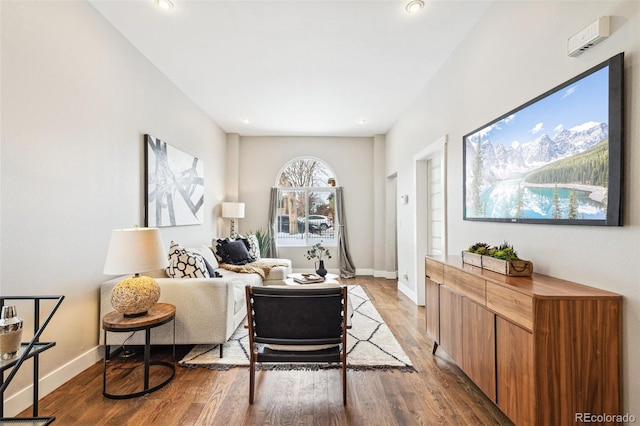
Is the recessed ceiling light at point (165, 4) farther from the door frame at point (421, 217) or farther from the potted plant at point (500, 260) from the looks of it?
the door frame at point (421, 217)

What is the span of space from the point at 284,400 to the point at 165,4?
3.11m

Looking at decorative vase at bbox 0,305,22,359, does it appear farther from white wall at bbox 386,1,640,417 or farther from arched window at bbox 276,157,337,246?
arched window at bbox 276,157,337,246

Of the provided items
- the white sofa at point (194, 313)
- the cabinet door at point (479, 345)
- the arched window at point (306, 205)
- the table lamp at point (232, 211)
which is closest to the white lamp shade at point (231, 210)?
the table lamp at point (232, 211)

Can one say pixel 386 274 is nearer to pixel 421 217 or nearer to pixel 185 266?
pixel 421 217

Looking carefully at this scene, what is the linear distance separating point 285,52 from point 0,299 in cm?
289

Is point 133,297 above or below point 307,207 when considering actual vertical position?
below

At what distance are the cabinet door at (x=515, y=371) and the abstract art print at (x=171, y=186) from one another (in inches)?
130

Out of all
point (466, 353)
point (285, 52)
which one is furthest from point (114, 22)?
point (466, 353)

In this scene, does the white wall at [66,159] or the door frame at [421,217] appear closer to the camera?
the white wall at [66,159]

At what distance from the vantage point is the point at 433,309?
265 cm

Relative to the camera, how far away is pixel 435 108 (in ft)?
11.7

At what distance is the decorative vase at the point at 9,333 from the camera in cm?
129
